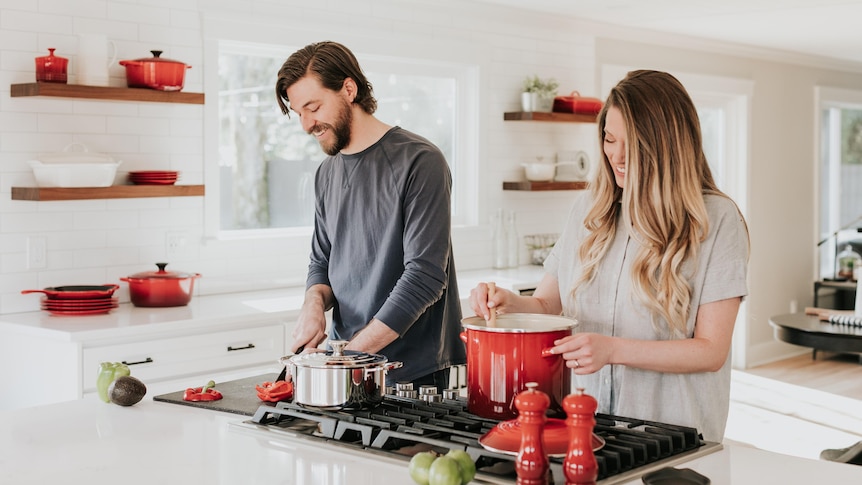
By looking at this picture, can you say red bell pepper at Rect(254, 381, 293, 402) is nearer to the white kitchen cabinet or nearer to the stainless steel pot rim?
the stainless steel pot rim

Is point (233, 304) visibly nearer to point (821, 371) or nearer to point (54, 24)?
point (54, 24)

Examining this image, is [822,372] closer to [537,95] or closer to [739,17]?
[739,17]

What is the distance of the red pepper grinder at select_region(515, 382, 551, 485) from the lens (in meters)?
1.55

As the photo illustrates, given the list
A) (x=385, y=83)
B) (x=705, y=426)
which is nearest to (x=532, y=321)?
(x=705, y=426)

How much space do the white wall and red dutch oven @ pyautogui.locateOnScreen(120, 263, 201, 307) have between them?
0.74ft

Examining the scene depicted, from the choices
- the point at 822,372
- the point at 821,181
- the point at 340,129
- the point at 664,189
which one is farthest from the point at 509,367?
the point at 821,181

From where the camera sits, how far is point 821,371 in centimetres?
820

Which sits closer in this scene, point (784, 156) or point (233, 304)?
point (233, 304)

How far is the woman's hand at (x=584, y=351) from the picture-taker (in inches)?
75.0

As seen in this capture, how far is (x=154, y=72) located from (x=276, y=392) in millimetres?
2384

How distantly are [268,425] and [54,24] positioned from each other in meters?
2.72

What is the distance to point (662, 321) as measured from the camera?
2.16 meters

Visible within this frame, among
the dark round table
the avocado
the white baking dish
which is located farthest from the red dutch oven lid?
the dark round table

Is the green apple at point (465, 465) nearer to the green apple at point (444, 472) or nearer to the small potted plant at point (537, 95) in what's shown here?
the green apple at point (444, 472)
